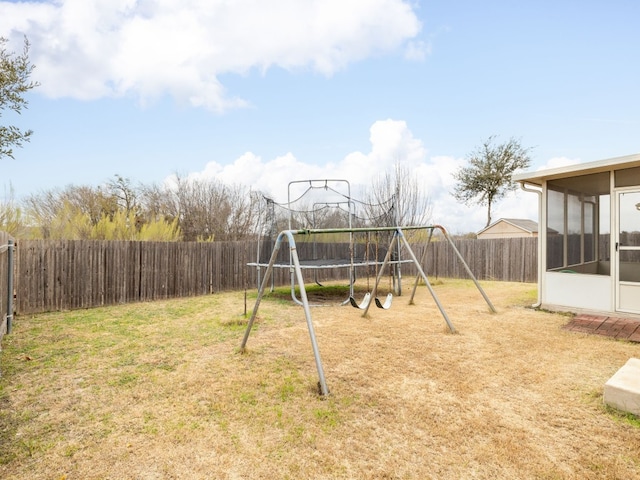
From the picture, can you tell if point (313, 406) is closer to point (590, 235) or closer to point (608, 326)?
point (608, 326)

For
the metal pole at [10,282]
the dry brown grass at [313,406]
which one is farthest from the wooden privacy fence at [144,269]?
the dry brown grass at [313,406]

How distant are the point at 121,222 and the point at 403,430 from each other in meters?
8.96

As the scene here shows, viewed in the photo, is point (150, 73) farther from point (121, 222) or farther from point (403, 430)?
point (403, 430)

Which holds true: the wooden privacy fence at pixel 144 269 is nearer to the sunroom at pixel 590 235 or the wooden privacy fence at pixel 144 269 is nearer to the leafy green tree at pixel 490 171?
the sunroom at pixel 590 235

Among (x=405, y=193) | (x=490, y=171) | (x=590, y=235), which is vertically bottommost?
(x=590, y=235)

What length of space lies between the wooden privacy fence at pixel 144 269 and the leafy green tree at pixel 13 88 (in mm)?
1993

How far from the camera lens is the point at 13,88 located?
5125 millimetres

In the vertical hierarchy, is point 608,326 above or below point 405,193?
below

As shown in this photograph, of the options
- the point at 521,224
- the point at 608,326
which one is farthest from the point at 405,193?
the point at 521,224

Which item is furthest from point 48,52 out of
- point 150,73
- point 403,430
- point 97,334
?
point 403,430

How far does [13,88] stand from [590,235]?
9605 millimetres

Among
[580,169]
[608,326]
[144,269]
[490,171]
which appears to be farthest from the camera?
[490,171]

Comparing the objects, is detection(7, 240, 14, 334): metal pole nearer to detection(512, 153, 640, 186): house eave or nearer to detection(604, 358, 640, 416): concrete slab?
detection(604, 358, 640, 416): concrete slab

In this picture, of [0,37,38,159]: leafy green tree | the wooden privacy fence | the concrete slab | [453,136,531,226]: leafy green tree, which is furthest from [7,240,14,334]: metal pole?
[453,136,531,226]: leafy green tree
